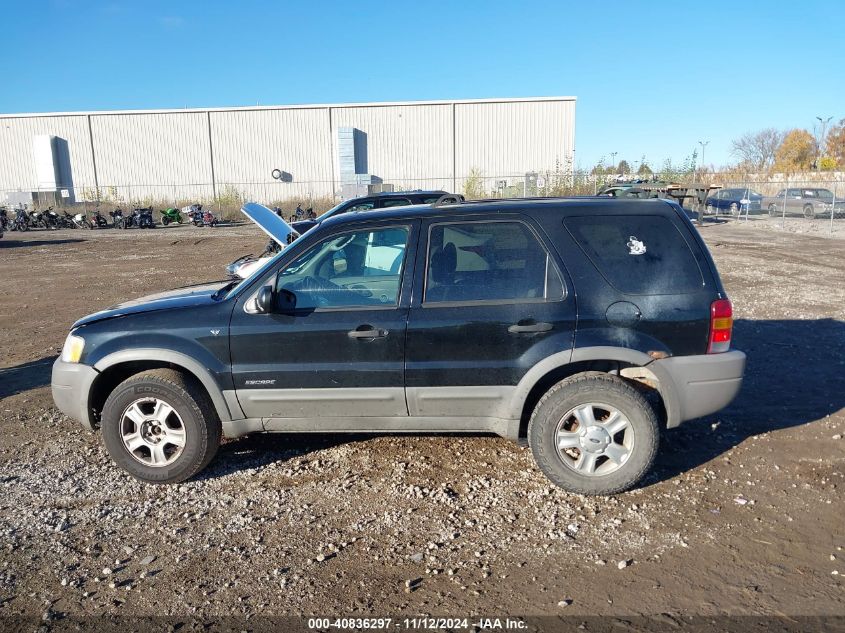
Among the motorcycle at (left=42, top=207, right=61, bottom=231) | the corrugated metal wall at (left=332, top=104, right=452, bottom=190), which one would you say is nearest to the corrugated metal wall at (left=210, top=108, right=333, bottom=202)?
the corrugated metal wall at (left=332, top=104, right=452, bottom=190)

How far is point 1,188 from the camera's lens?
4631cm

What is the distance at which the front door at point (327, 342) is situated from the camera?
4.09m

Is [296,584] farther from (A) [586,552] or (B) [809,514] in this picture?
(B) [809,514]

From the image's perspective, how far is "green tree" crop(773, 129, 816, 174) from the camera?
232 feet

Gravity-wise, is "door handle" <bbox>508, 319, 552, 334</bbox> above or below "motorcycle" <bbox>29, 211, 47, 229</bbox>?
above

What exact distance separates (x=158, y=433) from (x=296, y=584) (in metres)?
1.67

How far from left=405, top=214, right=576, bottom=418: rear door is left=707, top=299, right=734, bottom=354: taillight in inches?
34.9

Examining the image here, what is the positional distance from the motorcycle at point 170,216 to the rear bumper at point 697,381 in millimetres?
36124

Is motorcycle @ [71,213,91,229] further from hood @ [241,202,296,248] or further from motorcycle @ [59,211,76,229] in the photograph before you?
hood @ [241,202,296,248]

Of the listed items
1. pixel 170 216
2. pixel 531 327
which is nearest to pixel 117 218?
pixel 170 216

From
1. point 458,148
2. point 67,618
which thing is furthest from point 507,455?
point 458,148

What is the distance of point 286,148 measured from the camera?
4378cm

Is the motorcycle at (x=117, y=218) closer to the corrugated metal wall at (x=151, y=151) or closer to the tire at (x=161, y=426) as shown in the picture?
the corrugated metal wall at (x=151, y=151)

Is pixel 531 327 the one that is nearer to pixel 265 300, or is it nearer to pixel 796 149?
pixel 265 300
